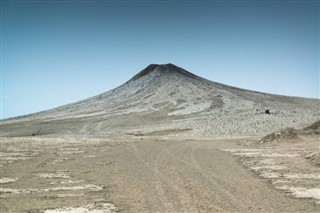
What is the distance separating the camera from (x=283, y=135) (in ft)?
137

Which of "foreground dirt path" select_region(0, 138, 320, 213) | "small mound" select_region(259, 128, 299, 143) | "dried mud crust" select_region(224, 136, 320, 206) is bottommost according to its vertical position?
"foreground dirt path" select_region(0, 138, 320, 213)

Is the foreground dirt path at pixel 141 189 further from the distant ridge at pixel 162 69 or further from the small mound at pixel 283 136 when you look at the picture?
the distant ridge at pixel 162 69

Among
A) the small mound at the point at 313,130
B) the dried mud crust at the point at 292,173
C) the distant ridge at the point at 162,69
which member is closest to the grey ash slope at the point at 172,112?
the distant ridge at the point at 162,69

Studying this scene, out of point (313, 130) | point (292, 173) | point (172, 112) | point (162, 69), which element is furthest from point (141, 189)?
point (162, 69)

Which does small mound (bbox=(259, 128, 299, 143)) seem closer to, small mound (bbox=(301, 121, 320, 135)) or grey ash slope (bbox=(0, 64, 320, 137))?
small mound (bbox=(301, 121, 320, 135))

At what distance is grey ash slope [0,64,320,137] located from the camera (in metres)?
70.8

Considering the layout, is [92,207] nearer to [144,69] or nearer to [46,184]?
[46,184]

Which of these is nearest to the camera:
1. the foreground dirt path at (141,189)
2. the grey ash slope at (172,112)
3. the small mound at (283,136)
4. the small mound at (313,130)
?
the foreground dirt path at (141,189)

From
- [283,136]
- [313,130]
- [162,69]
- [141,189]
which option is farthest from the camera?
[162,69]

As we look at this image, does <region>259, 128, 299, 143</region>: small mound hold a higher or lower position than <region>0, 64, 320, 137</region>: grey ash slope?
lower

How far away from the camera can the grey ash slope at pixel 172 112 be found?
70.8 metres

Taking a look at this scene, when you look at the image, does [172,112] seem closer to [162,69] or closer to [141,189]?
[162,69]

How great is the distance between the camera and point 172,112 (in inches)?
3497

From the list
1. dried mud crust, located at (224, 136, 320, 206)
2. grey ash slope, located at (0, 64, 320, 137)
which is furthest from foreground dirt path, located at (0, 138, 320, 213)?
grey ash slope, located at (0, 64, 320, 137)
